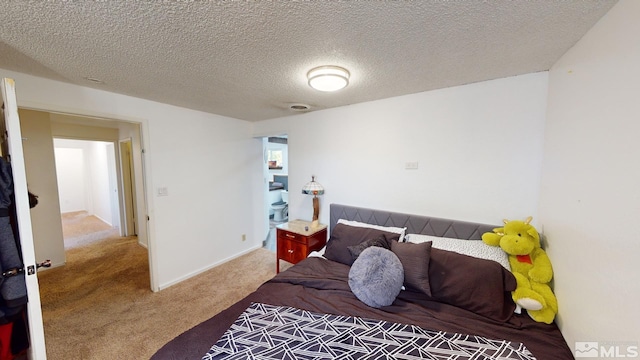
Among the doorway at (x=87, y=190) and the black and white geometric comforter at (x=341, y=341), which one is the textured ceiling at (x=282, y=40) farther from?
the doorway at (x=87, y=190)

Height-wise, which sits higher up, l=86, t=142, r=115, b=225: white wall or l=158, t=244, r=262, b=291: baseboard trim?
l=86, t=142, r=115, b=225: white wall

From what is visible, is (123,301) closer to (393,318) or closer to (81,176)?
(393,318)

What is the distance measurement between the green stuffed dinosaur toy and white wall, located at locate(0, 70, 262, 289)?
10.9 ft

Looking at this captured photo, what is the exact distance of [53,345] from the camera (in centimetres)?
177

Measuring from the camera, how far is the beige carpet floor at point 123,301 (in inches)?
71.4

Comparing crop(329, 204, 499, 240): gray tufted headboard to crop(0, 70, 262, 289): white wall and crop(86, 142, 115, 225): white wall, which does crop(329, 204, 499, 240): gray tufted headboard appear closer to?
crop(0, 70, 262, 289): white wall

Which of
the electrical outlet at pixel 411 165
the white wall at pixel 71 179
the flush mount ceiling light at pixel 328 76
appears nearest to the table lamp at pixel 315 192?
the electrical outlet at pixel 411 165

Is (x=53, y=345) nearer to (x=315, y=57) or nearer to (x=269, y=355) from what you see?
(x=269, y=355)

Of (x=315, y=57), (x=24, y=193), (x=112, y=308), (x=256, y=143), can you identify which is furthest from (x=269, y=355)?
(x=256, y=143)

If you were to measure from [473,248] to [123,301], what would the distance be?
11.8 feet

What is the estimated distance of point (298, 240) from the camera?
8.93ft

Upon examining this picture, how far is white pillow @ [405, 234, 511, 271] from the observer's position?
1.67 m

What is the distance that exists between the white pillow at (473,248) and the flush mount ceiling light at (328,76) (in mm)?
1603

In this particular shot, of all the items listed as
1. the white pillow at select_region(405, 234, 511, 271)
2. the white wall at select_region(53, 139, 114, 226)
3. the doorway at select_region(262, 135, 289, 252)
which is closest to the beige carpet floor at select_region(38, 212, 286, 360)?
the doorway at select_region(262, 135, 289, 252)
